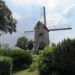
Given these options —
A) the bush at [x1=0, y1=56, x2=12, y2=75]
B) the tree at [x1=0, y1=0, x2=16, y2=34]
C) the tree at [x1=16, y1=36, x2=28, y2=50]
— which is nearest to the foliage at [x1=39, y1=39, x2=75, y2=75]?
the tree at [x1=0, y1=0, x2=16, y2=34]

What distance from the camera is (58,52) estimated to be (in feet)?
86.3

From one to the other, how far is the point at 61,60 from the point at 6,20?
21.7 ft

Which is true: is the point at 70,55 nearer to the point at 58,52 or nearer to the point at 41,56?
the point at 58,52

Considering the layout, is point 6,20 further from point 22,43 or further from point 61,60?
point 22,43

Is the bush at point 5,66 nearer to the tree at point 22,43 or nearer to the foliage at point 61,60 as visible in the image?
the foliage at point 61,60

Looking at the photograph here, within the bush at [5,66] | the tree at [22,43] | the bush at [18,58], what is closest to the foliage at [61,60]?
the bush at [5,66]

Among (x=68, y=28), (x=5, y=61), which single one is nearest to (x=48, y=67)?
(x=5, y=61)

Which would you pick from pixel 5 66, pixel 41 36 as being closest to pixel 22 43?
pixel 41 36

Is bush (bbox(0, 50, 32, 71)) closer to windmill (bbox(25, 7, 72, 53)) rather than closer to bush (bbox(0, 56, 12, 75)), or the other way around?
bush (bbox(0, 56, 12, 75))

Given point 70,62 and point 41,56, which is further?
point 41,56

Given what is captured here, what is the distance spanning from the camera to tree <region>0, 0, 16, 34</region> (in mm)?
27561

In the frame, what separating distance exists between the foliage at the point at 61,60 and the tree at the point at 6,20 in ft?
15.9

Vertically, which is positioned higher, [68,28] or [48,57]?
[68,28]

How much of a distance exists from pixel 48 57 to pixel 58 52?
3.64 ft
